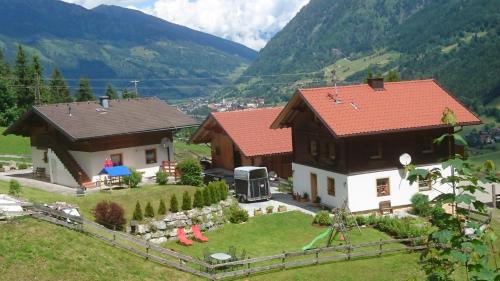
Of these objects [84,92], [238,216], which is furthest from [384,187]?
[84,92]

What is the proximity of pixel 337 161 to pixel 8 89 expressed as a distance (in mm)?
58141

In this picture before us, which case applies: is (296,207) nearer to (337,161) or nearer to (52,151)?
(337,161)

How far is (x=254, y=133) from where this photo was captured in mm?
42344

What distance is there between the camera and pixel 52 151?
38.5m

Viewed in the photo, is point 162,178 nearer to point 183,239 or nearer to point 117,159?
point 117,159

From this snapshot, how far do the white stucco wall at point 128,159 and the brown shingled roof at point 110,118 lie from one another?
1492 millimetres

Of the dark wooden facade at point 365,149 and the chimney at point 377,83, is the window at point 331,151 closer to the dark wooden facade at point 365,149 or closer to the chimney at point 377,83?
the dark wooden facade at point 365,149

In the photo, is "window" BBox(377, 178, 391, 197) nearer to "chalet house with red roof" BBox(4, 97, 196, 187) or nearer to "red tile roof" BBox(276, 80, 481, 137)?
"red tile roof" BBox(276, 80, 481, 137)

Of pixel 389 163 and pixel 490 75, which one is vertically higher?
pixel 490 75

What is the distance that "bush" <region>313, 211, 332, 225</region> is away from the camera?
30219mm

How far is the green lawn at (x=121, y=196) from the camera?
29.2 metres

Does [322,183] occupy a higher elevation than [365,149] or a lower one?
lower

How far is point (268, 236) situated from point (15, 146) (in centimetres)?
4244

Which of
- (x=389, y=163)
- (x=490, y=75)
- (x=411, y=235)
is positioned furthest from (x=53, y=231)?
(x=490, y=75)
